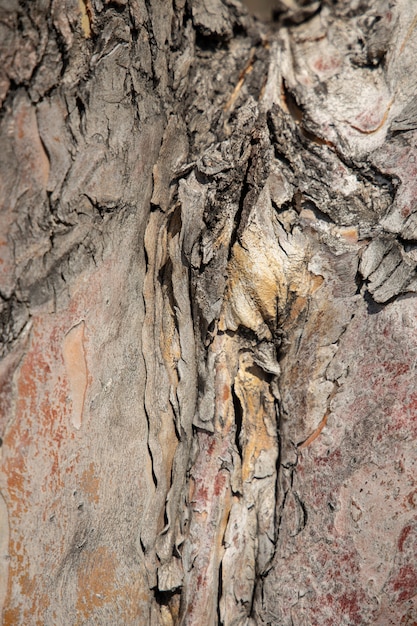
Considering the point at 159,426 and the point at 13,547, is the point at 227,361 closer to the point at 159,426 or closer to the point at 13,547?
the point at 159,426

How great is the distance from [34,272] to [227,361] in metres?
0.47

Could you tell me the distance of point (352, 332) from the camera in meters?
1.15

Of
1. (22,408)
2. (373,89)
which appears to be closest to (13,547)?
(22,408)

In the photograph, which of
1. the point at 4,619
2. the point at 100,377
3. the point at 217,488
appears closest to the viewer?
the point at 4,619

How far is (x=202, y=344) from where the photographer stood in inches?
46.3

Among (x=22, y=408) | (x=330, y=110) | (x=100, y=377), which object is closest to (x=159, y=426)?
(x=100, y=377)

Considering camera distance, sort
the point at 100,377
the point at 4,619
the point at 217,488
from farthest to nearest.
Result: the point at 217,488 → the point at 100,377 → the point at 4,619

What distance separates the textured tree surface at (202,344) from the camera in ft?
3.27

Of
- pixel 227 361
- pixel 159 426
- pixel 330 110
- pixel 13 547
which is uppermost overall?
→ pixel 330 110

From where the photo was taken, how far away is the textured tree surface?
100cm

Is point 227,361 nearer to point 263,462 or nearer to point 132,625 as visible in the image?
point 263,462

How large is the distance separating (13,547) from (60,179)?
27.7 inches

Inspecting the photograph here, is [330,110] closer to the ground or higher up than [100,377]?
higher up

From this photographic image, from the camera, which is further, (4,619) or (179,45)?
(179,45)
